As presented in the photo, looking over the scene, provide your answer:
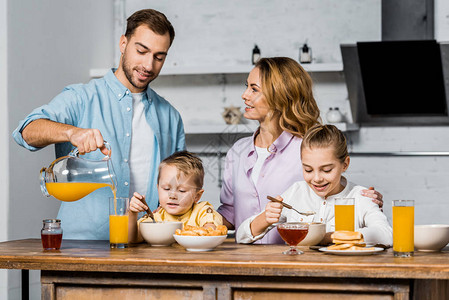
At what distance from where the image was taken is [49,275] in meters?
1.80

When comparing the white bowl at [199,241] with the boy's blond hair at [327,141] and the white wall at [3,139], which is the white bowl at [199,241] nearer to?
the boy's blond hair at [327,141]

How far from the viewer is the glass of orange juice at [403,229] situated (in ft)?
5.63

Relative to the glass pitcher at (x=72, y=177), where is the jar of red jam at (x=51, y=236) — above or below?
below

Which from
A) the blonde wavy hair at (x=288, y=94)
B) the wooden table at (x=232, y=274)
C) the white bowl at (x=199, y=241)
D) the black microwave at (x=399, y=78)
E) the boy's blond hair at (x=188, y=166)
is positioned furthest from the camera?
the black microwave at (x=399, y=78)

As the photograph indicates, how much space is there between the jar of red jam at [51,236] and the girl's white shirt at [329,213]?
644mm

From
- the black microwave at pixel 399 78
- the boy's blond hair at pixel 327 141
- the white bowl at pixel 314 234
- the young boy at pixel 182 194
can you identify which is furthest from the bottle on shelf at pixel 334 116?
the white bowl at pixel 314 234

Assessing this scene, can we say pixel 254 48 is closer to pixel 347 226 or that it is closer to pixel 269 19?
pixel 269 19

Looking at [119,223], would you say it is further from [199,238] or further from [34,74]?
[34,74]

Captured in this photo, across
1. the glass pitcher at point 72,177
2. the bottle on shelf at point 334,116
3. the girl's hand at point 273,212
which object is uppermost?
the bottle on shelf at point 334,116

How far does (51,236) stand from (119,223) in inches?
8.8

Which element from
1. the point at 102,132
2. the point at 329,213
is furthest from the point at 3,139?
the point at 329,213

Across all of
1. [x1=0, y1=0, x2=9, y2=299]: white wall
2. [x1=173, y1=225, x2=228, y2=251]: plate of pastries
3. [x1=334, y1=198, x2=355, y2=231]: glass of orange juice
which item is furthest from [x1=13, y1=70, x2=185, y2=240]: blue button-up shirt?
[x1=334, y1=198, x2=355, y2=231]: glass of orange juice

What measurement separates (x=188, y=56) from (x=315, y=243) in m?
3.10

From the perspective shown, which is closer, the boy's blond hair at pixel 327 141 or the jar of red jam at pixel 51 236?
the jar of red jam at pixel 51 236
